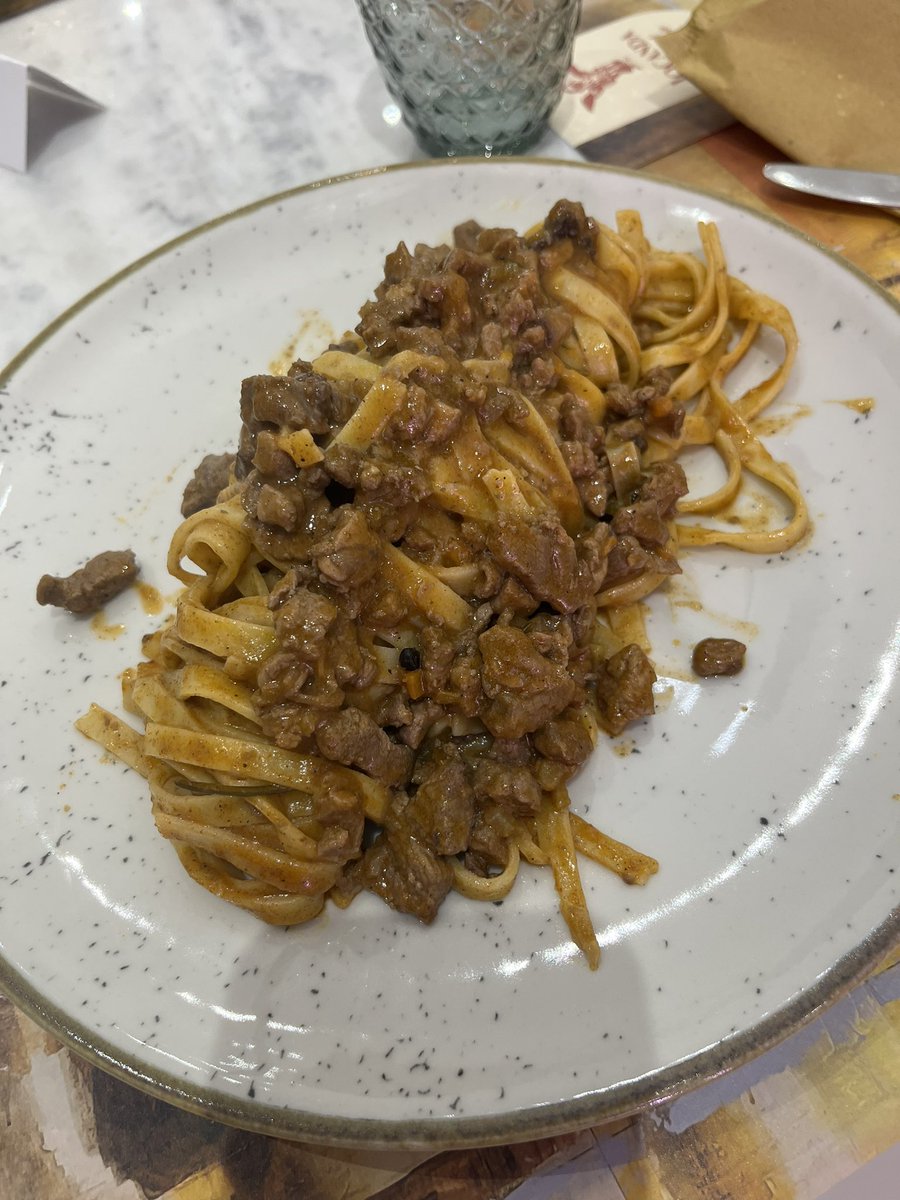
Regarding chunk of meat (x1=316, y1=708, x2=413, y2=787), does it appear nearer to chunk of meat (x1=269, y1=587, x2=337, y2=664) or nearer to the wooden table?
chunk of meat (x1=269, y1=587, x2=337, y2=664)

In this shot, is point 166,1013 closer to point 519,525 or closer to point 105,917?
point 105,917

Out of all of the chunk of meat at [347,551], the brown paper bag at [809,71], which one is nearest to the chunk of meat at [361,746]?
the chunk of meat at [347,551]

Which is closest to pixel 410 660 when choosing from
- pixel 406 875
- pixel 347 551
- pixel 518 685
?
pixel 518 685

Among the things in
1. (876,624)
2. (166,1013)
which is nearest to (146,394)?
(166,1013)

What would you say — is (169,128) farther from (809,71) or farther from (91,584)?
(809,71)

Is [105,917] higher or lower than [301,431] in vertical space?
lower

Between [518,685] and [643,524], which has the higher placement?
[643,524]

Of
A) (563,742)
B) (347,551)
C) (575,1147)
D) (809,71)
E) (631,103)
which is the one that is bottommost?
(575,1147)
